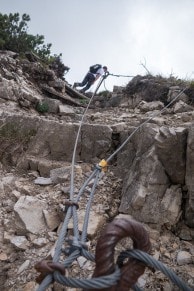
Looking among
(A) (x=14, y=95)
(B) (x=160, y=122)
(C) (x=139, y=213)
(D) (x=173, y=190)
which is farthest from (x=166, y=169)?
(A) (x=14, y=95)

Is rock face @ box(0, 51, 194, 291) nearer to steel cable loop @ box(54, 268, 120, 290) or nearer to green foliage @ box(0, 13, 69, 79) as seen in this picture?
steel cable loop @ box(54, 268, 120, 290)

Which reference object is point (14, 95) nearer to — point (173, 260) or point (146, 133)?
point (146, 133)

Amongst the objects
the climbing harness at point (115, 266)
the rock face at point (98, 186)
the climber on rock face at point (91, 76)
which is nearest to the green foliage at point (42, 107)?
the rock face at point (98, 186)

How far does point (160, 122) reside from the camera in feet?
17.7

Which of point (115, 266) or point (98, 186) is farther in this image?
point (98, 186)

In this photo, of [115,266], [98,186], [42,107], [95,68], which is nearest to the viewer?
[115,266]

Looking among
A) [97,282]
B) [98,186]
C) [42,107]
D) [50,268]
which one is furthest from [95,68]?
[97,282]

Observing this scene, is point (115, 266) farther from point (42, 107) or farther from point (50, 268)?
point (42, 107)

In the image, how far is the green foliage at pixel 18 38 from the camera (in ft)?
43.3

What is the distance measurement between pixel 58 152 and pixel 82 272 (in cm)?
306

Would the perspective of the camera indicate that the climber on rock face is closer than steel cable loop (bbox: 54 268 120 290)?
No

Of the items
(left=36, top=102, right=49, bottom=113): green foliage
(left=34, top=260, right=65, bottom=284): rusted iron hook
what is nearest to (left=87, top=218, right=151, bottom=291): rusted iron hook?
(left=34, top=260, right=65, bottom=284): rusted iron hook

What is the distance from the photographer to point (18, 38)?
44.3 feet

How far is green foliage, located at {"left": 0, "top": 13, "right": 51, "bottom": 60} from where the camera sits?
13188 mm
